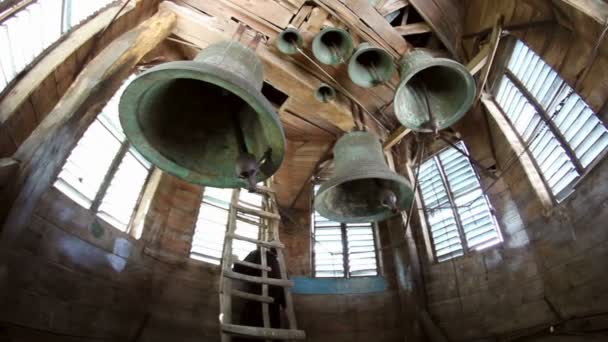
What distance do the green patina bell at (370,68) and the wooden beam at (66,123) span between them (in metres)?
2.46

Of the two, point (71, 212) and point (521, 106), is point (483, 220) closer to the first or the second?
point (521, 106)

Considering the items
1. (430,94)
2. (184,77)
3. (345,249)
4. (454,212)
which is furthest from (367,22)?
(345,249)

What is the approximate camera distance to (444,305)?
16.9 feet

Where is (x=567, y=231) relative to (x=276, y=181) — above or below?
below

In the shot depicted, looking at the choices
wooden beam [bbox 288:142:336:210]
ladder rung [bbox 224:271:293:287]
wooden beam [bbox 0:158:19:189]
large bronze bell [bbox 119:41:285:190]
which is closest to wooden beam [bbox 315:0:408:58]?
large bronze bell [bbox 119:41:285:190]

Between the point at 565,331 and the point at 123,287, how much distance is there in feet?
16.3

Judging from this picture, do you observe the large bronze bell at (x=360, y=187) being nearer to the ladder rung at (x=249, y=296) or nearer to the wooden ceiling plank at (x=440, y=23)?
the ladder rung at (x=249, y=296)

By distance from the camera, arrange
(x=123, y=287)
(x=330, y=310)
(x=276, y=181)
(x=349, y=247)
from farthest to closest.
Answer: (x=276, y=181) < (x=349, y=247) < (x=330, y=310) < (x=123, y=287)

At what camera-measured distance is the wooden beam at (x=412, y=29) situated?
5.41 meters

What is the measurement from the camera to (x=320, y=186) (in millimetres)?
4020

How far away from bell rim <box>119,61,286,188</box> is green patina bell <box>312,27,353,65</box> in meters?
2.47

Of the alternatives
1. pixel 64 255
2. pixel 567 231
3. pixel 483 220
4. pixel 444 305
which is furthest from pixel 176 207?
pixel 567 231

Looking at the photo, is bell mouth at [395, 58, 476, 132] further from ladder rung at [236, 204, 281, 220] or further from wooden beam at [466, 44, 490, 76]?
ladder rung at [236, 204, 281, 220]

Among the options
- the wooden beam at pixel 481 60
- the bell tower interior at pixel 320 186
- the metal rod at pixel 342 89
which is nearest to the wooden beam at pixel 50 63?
the bell tower interior at pixel 320 186
